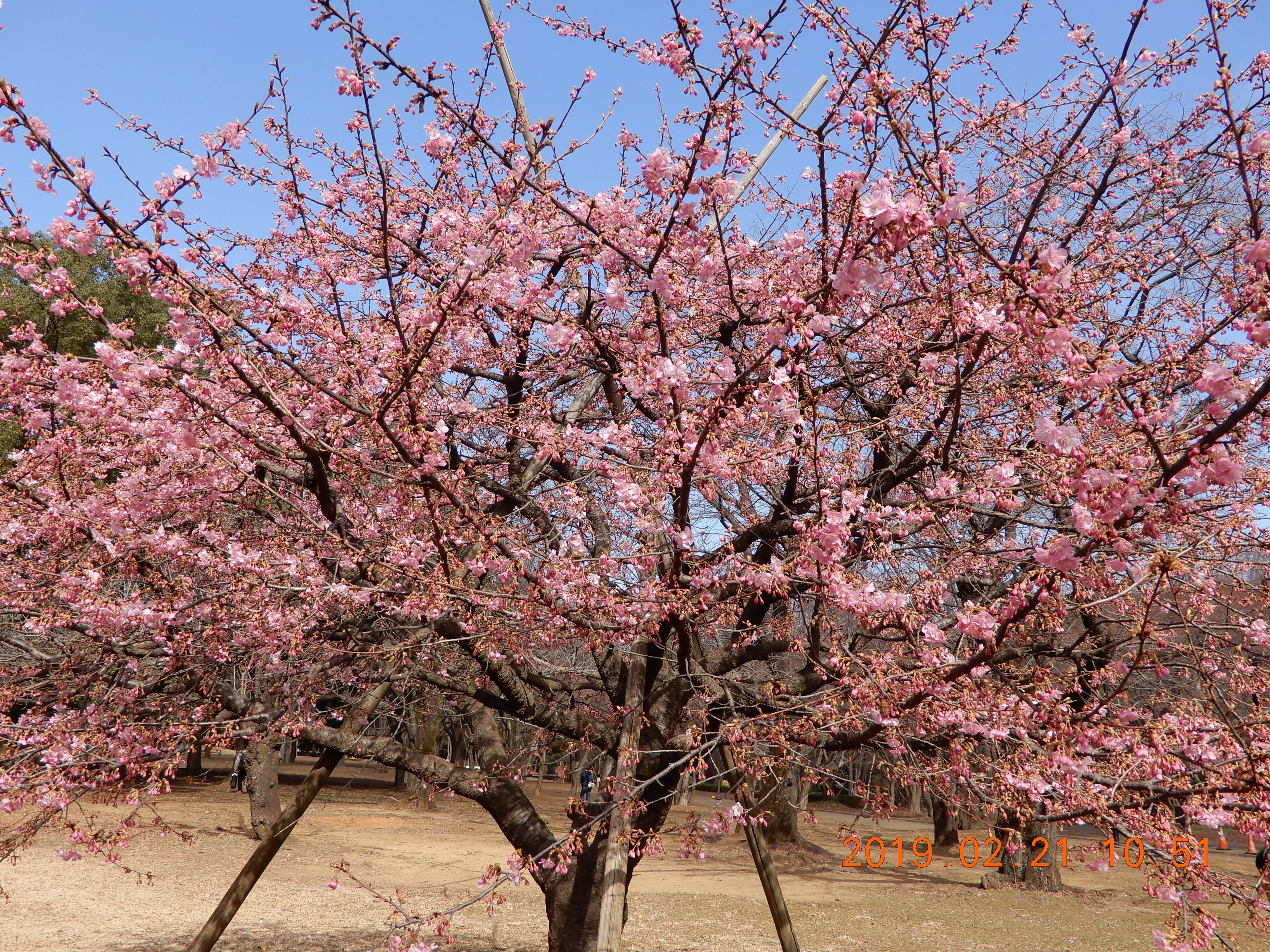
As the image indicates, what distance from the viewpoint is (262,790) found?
56.6 feet

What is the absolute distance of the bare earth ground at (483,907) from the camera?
10.2 metres

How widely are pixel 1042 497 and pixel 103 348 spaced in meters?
5.24

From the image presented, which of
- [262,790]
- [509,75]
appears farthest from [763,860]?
[262,790]

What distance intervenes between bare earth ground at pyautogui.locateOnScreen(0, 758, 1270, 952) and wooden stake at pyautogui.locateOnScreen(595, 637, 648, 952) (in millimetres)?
3470

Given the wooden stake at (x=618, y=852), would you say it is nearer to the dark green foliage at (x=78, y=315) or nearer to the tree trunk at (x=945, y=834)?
the dark green foliage at (x=78, y=315)

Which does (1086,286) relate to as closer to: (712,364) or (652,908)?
(712,364)

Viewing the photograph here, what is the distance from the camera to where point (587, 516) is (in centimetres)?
684

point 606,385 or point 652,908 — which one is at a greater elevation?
point 606,385

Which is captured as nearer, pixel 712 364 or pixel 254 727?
pixel 712 364

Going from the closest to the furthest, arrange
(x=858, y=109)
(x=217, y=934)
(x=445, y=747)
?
1. (x=858, y=109)
2. (x=217, y=934)
3. (x=445, y=747)

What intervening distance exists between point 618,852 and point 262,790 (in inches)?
626

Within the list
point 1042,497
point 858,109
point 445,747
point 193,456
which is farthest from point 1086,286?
point 445,747

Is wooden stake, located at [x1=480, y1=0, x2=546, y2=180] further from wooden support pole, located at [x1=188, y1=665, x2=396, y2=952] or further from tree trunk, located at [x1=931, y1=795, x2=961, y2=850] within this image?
tree trunk, located at [x1=931, y1=795, x2=961, y2=850]

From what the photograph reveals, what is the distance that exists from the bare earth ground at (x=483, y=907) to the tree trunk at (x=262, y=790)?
0.52 metres
